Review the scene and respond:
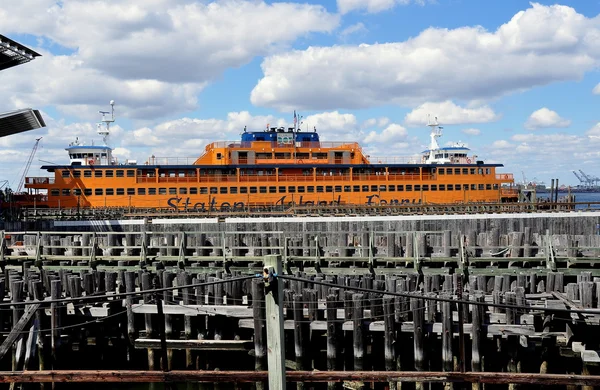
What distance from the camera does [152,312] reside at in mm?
16125

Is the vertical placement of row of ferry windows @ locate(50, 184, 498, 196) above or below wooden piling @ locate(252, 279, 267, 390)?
above

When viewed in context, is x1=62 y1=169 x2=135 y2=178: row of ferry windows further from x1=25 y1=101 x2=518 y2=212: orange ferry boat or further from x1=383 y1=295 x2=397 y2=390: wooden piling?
x1=383 y1=295 x2=397 y2=390: wooden piling

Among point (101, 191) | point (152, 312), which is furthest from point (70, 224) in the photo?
point (152, 312)

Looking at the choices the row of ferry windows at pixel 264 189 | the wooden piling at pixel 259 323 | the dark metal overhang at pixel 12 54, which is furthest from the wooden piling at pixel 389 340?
the row of ferry windows at pixel 264 189

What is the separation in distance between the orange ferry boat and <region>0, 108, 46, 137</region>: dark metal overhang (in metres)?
17.6

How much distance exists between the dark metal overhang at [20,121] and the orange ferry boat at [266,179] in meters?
17.6

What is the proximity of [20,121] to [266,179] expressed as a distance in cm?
3012

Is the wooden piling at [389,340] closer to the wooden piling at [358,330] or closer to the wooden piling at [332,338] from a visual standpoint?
the wooden piling at [358,330]

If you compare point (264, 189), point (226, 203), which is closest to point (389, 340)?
point (226, 203)

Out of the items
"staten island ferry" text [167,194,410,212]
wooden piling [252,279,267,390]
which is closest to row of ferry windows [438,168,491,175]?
"staten island ferry" text [167,194,410,212]

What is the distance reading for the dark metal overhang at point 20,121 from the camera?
35.7 m

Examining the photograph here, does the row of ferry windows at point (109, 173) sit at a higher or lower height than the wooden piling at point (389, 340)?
higher

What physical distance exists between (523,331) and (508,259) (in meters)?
6.77

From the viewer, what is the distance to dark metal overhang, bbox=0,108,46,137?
35656 millimetres
